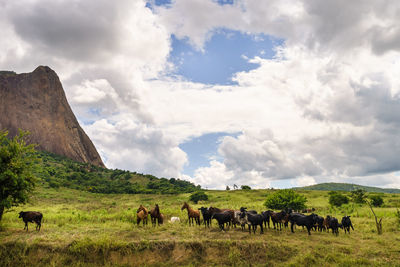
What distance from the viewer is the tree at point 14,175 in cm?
1964

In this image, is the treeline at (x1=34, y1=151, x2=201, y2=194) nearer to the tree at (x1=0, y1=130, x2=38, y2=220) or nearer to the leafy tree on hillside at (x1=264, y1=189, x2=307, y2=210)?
the leafy tree on hillside at (x1=264, y1=189, x2=307, y2=210)

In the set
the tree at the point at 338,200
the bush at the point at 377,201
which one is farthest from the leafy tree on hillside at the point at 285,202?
the bush at the point at 377,201

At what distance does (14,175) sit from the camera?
19.5 m

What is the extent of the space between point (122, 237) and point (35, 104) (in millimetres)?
183463

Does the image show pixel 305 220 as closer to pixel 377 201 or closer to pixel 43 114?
pixel 377 201

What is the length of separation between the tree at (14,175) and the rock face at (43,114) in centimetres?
14565

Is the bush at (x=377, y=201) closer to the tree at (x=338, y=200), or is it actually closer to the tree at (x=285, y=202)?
the tree at (x=338, y=200)

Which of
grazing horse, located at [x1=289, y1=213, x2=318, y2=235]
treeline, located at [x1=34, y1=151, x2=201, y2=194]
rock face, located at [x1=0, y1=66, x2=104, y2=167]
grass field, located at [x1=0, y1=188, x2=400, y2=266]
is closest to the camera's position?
grass field, located at [x1=0, y1=188, x2=400, y2=266]

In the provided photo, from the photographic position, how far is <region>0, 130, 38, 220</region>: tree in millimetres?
19641

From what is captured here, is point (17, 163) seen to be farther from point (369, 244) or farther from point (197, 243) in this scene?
point (369, 244)

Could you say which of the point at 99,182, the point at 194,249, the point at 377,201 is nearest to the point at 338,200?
the point at 377,201

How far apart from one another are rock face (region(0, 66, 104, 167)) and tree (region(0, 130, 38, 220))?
146 metres

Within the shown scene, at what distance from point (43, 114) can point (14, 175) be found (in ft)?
566

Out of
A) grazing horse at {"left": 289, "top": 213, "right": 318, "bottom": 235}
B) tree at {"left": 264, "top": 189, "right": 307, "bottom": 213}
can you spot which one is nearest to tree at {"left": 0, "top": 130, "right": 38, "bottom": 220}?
grazing horse at {"left": 289, "top": 213, "right": 318, "bottom": 235}
